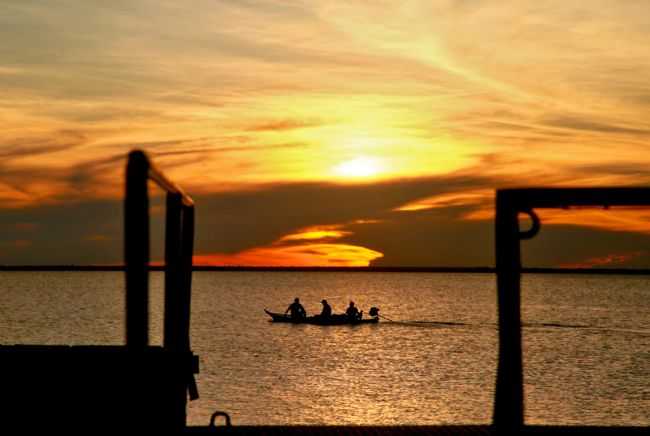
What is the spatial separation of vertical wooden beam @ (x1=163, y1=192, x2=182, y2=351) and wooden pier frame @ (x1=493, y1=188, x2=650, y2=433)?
164 inches

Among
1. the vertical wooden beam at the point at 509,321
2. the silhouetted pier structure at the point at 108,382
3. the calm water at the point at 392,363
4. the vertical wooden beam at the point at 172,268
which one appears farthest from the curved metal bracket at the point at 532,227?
the calm water at the point at 392,363

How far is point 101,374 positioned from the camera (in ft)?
28.4

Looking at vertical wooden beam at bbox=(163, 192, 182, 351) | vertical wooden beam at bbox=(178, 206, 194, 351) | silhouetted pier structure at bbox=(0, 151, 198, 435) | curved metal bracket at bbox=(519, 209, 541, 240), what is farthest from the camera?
vertical wooden beam at bbox=(178, 206, 194, 351)

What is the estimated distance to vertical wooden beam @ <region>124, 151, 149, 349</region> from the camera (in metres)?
7.38

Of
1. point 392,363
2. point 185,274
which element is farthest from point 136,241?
point 392,363

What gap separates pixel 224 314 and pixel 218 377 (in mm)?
64659

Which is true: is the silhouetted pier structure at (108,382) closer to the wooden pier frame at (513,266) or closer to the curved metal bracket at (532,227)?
the wooden pier frame at (513,266)

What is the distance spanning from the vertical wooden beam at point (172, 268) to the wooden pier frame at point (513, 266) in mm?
4159

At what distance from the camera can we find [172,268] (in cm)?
1222

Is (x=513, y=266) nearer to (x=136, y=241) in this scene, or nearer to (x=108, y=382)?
(x=108, y=382)

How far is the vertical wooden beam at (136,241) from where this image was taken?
24.2ft

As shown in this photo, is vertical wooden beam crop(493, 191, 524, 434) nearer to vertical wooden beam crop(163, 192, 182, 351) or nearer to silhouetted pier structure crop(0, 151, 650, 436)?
silhouetted pier structure crop(0, 151, 650, 436)

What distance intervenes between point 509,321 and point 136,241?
16.0 ft

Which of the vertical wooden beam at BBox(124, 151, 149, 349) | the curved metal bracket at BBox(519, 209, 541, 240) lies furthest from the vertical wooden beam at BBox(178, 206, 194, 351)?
the vertical wooden beam at BBox(124, 151, 149, 349)
